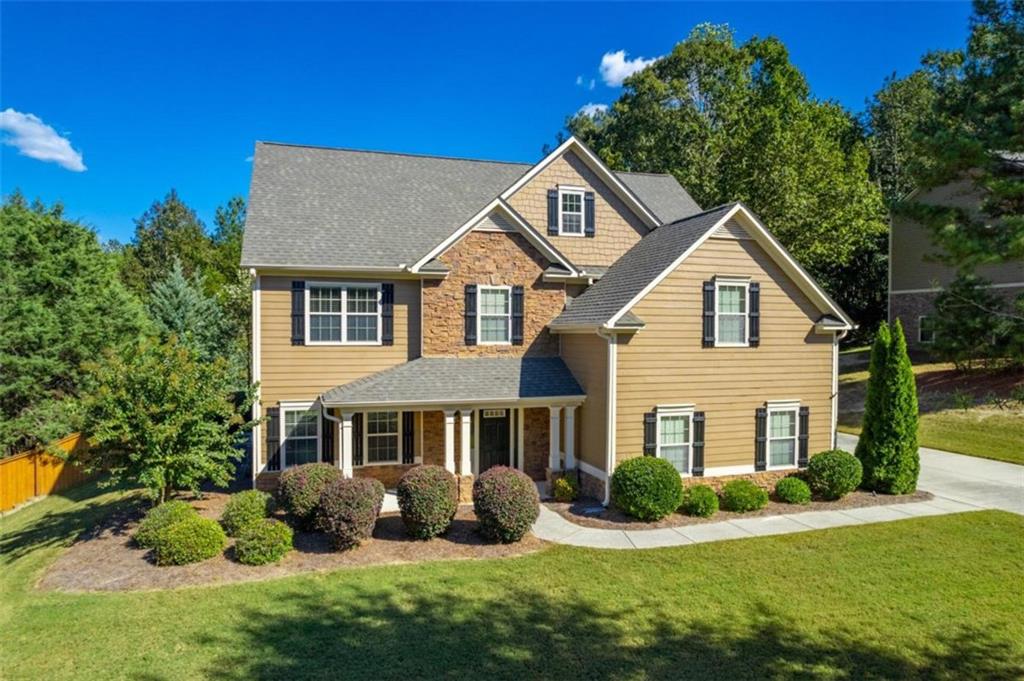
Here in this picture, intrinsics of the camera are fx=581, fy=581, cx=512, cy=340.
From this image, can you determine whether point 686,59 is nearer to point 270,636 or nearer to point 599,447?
point 599,447

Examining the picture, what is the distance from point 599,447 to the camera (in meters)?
14.2

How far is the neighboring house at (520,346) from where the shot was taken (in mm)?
14047

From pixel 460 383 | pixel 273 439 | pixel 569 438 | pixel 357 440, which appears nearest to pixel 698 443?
pixel 569 438

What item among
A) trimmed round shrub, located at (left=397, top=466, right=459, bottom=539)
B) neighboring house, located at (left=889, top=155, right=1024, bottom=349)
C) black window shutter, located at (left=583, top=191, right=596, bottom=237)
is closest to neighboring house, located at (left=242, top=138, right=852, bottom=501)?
black window shutter, located at (left=583, top=191, right=596, bottom=237)

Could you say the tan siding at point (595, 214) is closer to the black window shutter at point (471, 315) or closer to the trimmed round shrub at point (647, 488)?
the black window shutter at point (471, 315)

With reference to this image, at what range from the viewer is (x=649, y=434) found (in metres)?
14.0

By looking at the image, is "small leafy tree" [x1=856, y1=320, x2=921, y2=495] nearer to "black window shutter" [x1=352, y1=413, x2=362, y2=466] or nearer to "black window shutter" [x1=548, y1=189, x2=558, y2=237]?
"black window shutter" [x1=548, y1=189, x2=558, y2=237]

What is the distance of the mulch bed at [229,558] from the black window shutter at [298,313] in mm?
4885

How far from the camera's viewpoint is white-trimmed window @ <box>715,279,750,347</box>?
14.5 meters

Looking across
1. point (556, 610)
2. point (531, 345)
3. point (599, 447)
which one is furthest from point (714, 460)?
point (556, 610)

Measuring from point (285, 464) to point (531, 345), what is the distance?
7.05 meters

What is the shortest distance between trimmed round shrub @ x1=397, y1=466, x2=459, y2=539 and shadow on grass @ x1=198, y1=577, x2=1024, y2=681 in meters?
2.50

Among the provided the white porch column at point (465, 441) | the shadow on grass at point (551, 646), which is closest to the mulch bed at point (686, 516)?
the white porch column at point (465, 441)

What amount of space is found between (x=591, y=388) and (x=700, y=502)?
12.0 feet
